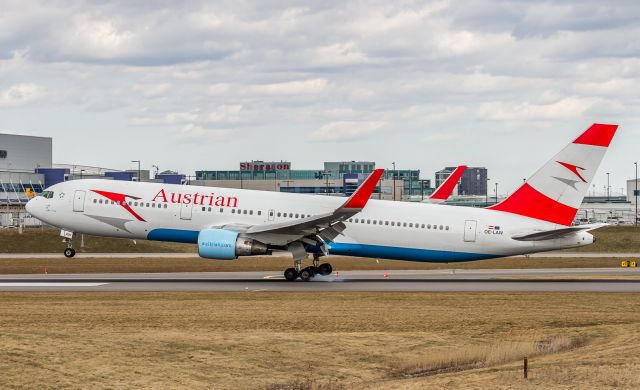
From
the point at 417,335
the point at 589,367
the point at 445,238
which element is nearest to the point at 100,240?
the point at 445,238

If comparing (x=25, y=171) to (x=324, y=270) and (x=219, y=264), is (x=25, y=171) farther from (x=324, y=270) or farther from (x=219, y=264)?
(x=324, y=270)

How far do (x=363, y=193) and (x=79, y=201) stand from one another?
16.0m

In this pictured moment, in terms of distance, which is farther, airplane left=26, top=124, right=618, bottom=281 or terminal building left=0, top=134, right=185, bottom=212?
terminal building left=0, top=134, right=185, bottom=212

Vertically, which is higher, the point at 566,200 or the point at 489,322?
the point at 566,200

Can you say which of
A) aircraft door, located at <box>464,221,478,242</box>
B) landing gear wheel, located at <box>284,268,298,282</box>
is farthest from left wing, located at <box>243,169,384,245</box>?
aircraft door, located at <box>464,221,478,242</box>

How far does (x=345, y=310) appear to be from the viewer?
3306 centimetres

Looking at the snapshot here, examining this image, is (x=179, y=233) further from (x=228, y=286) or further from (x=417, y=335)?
(x=417, y=335)

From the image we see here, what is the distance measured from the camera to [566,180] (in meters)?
45.8

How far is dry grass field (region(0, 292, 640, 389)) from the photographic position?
853 inches

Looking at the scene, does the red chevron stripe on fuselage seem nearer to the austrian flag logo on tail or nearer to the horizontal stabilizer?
the horizontal stabilizer

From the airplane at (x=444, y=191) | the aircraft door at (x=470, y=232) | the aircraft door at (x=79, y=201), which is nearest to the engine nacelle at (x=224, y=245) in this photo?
the aircraft door at (x=79, y=201)

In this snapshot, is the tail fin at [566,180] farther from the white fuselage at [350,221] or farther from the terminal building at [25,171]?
the terminal building at [25,171]

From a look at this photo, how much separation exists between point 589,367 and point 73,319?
16183 mm

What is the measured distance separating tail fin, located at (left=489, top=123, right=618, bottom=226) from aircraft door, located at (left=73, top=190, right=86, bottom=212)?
897 inches
